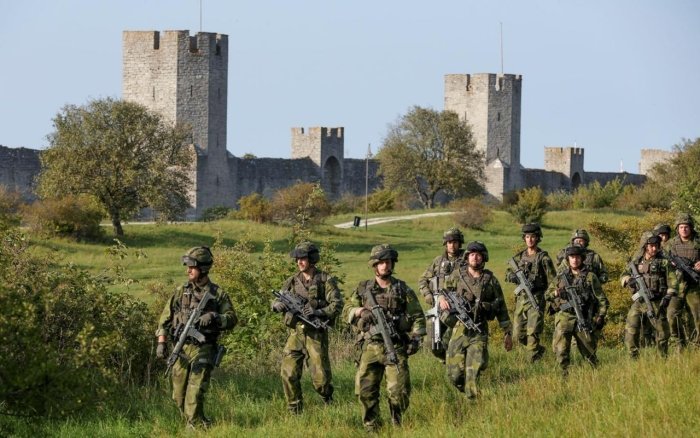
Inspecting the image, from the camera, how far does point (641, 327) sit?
19.3 meters

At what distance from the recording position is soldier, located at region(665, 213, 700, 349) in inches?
762

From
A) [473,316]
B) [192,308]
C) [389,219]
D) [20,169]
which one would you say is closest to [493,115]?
[389,219]

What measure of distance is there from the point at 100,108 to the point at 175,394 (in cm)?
3794

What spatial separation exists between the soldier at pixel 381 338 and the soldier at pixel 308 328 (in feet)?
3.52

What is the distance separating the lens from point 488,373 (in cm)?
1809

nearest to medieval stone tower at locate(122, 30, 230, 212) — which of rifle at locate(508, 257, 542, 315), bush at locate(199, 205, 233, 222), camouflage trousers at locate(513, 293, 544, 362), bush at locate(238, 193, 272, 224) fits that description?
bush at locate(199, 205, 233, 222)

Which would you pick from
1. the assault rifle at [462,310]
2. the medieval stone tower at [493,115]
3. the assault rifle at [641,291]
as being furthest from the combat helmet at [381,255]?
the medieval stone tower at [493,115]

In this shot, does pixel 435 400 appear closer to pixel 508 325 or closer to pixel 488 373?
pixel 508 325

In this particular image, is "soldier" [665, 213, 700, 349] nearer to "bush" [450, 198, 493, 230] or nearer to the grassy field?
the grassy field

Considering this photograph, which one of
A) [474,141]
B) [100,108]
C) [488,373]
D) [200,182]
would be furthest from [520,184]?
[488,373]

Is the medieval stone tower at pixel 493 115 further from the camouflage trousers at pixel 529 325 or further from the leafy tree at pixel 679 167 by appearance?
the camouflage trousers at pixel 529 325

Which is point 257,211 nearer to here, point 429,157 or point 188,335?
point 429,157

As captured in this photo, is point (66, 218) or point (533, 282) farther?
point (66, 218)

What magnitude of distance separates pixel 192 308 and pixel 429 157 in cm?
6493
